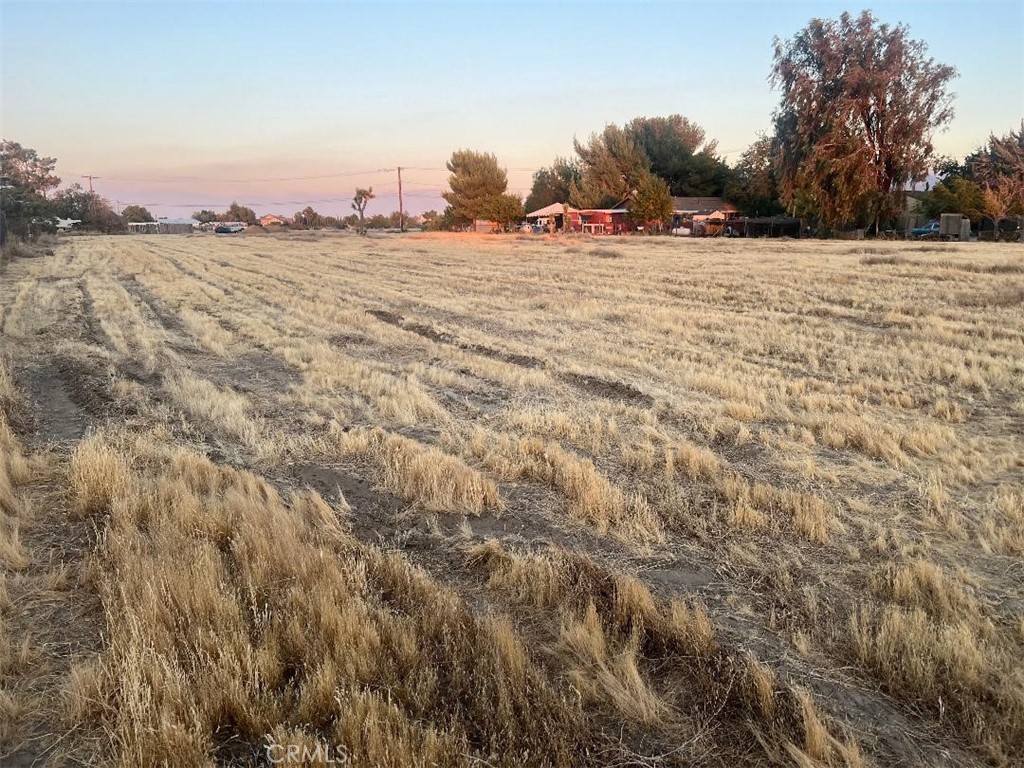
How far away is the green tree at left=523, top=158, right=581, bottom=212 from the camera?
92713 millimetres

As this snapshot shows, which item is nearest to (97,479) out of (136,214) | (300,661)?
(300,661)

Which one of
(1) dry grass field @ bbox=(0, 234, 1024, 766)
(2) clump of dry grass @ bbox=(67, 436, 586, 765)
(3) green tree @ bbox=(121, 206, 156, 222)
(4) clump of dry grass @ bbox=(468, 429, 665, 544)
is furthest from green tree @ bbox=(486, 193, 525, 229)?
(3) green tree @ bbox=(121, 206, 156, 222)

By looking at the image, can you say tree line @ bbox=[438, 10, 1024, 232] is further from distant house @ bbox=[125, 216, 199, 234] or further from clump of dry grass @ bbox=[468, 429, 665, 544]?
distant house @ bbox=[125, 216, 199, 234]

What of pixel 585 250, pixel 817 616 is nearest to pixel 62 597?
pixel 817 616

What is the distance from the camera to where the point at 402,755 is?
2652mm

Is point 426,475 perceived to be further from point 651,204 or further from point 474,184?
point 474,184

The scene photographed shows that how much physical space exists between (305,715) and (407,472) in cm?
334

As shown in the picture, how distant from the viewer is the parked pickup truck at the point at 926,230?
5019 cm

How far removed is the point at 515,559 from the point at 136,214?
6363 inches

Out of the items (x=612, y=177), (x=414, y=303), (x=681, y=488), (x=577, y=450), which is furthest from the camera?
(x=612, y=177)

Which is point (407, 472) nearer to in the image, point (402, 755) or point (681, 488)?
point (681, 488)

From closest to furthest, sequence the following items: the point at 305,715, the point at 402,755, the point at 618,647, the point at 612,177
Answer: the point at 402,755 < the point at 305,715 < the point at 618,647 < the point at 612,177

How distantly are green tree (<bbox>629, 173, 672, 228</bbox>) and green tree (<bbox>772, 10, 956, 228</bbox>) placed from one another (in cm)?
1310

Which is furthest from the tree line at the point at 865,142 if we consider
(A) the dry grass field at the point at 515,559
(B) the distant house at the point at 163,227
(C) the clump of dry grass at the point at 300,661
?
(B) the distant house at the point at 163,227
